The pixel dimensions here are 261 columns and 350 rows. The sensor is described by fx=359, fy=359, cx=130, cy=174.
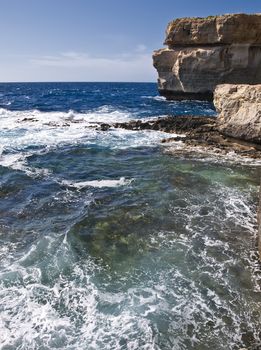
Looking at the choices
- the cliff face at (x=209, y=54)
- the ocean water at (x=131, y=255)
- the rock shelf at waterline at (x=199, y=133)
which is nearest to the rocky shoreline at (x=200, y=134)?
the rock shelf at waterline at (x=199, y=133)

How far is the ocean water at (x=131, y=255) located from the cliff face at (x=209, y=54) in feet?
84.4

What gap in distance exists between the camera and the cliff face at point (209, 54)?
126ft

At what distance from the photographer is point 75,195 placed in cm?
1372

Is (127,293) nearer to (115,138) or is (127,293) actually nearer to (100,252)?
(100,252)

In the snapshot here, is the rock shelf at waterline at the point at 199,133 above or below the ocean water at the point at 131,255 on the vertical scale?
above

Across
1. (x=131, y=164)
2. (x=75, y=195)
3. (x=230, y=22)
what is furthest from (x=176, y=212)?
(x=230, y=22)

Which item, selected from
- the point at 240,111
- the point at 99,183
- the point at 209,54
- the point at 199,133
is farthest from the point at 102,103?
the point at 99,183

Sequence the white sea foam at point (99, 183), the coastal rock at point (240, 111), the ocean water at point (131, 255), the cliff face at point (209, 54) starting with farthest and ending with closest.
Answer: the cliff face at point (209, 54) < the coastal rock at point (240, 111) < the white sea foam at point (99, 183) < the ocean water at point (131, 255)

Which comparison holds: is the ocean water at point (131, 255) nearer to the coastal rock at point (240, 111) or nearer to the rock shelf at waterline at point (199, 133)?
the rock shelf at waterline at point (199, 133)

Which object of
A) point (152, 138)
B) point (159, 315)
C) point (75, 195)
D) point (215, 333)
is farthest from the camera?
point (152, 138)

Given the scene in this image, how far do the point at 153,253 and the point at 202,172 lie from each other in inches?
291

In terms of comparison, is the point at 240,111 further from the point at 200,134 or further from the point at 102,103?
the point at 102,103

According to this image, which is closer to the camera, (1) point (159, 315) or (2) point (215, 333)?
(2) point (215, 333)

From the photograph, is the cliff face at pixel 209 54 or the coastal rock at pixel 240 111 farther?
the cliff face at pixel 209 54
